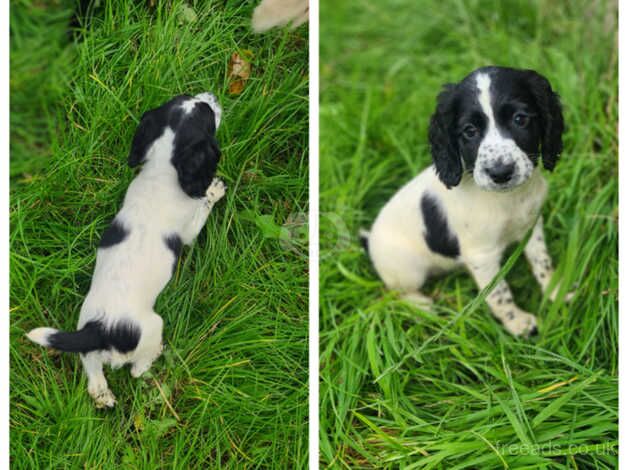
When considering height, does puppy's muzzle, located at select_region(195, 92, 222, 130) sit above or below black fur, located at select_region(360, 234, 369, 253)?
above

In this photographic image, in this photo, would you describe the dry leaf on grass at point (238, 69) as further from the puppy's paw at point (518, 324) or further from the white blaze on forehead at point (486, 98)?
the puppy's paw at point (518, 324)

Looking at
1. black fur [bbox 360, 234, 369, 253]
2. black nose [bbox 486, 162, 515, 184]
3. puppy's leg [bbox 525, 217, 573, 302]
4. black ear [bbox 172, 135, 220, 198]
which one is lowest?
black fur [bbox 360, 234, 369, 253]

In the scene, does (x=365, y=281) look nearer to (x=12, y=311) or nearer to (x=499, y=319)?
(x=499, y=319)

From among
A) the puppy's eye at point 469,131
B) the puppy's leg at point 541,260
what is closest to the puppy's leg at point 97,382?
the puppy's eye at point 469,131

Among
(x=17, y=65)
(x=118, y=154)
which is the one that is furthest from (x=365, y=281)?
(x=17, y=65)

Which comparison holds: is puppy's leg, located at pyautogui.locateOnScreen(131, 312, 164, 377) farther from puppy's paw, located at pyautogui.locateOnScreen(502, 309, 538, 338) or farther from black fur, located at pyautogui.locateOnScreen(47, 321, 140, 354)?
puppy's paw, located at pyautogui.locateOnScreen(502, 309, 538, 338)

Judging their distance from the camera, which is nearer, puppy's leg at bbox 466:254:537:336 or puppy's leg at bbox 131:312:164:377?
puppy's leg at bbox 131:312:164:377
